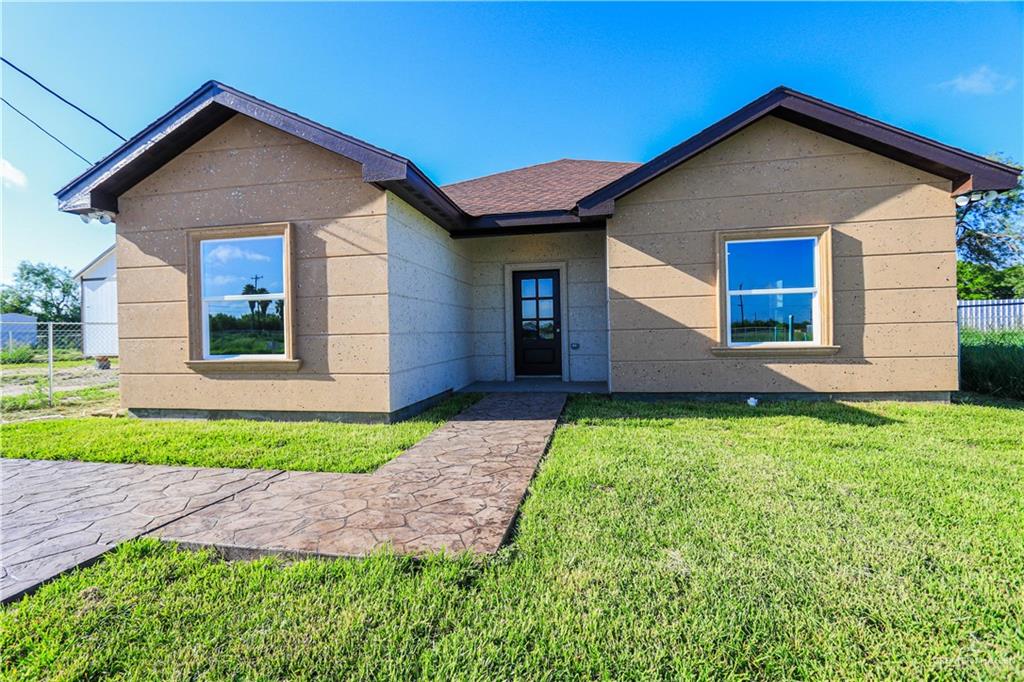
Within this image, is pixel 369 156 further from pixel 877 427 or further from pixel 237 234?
pixel 877 427

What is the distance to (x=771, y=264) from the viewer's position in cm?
621

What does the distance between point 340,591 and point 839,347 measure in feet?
21.5

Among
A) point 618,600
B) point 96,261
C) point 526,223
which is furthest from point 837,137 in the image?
point 96,261

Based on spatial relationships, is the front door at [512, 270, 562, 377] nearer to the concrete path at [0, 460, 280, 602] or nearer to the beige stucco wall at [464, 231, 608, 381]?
the beige stucco wall at [464, 231, 608, 381]

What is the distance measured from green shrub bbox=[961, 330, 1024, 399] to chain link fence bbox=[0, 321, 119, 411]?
14268 millimetres

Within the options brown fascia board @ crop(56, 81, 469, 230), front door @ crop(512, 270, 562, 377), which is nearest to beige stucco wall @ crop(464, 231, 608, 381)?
front door @ crop(512, 270, 562, 377)

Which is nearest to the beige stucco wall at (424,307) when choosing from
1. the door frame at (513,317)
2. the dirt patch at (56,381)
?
the door frame at (513,317)

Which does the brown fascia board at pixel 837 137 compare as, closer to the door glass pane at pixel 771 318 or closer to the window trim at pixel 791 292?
the window trim at pixel 791 292

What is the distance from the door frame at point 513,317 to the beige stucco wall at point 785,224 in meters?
1.78

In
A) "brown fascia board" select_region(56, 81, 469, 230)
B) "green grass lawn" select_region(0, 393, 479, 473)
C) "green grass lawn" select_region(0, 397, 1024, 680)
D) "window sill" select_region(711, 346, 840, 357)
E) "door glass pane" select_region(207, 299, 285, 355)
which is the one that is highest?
"brown fascia board" select_region(56, 81, 469, 230)

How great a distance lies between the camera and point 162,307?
6031 millimetres

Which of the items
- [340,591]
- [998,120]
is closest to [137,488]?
[340,591]

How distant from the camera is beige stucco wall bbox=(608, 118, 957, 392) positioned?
230 inches

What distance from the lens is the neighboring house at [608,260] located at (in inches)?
217
